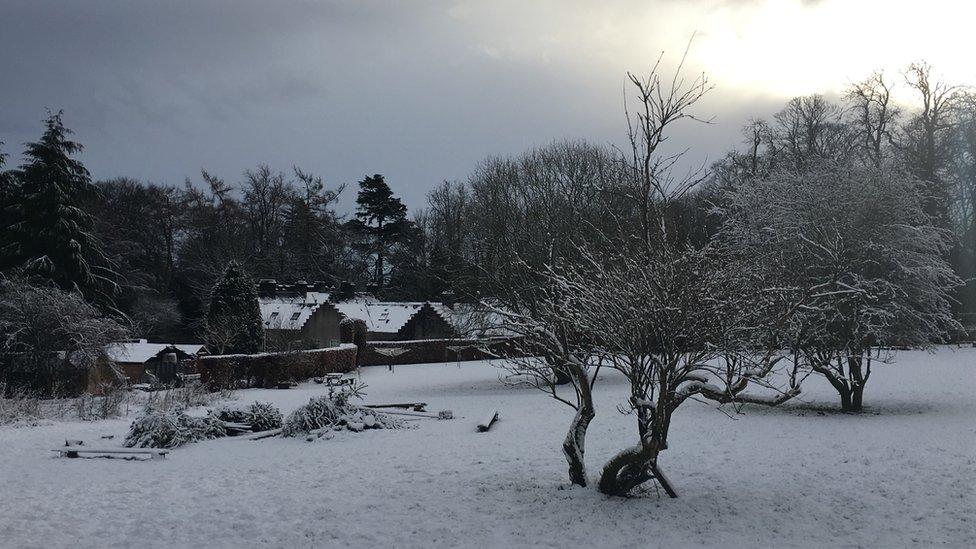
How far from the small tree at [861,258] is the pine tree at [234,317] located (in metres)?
20.1

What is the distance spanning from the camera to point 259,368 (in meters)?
25.3

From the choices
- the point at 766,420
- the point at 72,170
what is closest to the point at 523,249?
the point at 766,420

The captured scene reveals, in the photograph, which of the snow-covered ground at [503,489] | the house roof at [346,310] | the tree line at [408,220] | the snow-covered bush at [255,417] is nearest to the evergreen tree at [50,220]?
the tree line at [408,220]

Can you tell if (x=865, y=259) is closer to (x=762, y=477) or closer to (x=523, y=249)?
(x=762, y=477)

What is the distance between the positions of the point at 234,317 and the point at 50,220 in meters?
8.28

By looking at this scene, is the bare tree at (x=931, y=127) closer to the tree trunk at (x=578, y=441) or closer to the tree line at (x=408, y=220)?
the tree line at (x=408, y=220)

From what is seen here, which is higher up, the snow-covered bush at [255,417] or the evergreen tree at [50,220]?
the evergreen tree at [50,220]

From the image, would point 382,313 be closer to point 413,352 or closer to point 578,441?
point 413,352

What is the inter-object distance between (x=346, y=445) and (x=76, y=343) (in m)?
12.3

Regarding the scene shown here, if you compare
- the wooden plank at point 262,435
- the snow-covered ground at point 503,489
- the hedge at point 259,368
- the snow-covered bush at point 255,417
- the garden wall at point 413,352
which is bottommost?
the snow-covered ground at point 503,489

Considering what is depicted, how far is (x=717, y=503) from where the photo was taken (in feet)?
26.1

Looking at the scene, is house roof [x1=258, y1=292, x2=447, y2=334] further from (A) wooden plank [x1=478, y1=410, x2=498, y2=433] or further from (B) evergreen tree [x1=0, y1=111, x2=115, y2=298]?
(A) wooden plank [x1=478, y1=410, x2=498, y2=433]

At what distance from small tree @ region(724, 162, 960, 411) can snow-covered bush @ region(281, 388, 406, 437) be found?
30.6 ft

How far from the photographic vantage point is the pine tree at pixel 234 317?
90.1ft
